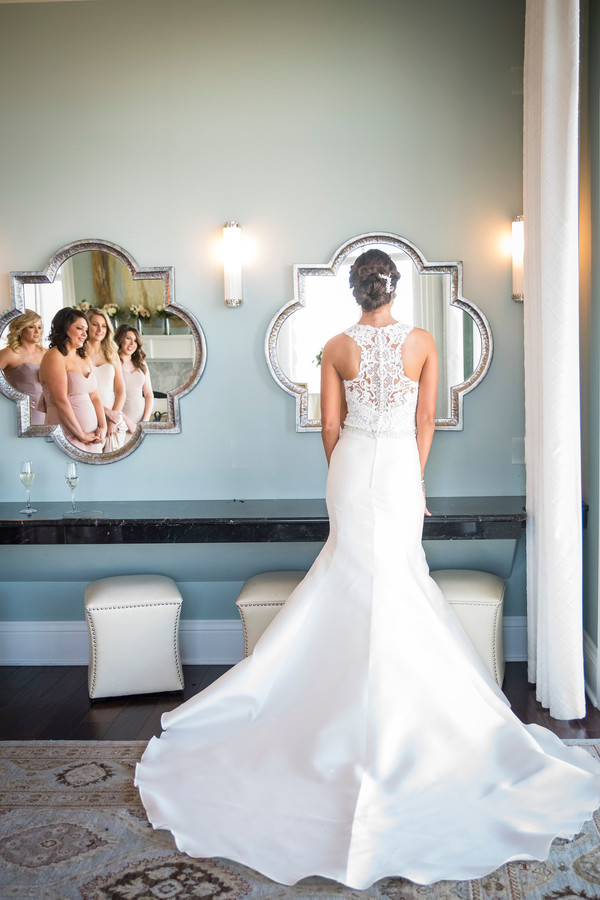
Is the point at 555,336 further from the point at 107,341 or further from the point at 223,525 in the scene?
the point at 107,341

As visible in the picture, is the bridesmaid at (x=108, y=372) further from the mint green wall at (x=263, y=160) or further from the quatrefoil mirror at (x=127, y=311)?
the mint green wall at (x=263, y=160)

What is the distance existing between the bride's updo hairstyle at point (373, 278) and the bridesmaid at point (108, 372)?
59.4 inches

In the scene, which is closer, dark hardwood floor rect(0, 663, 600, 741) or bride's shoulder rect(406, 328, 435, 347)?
bride's shoulder rect(406, 328, 435, 347)

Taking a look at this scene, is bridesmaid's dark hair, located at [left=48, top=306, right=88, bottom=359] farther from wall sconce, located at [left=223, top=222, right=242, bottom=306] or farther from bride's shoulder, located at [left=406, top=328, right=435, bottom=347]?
bride's shoulder, located at [left=406, top=328, right=435, bottom=347]

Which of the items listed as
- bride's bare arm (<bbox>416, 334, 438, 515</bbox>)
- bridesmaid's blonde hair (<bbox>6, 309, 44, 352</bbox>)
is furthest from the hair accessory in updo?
bridesmaid's blonde hair (<bbox>6, 309, 44, 352</bbox>)

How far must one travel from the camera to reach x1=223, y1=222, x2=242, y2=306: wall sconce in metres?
3.99

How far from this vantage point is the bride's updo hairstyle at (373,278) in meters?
3.20

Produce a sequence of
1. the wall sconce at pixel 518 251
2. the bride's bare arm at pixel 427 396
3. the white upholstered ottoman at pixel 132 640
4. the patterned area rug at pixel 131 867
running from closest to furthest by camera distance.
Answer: the patterned area rug at pixel 131 867 < the bride's bare arm at pixel 427 396 < the white upholstered ottoman at pixel 132 640 < the wall sconce at pixel 518 251

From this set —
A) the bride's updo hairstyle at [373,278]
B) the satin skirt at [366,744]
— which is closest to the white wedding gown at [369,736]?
the satin skirt at [366,744]

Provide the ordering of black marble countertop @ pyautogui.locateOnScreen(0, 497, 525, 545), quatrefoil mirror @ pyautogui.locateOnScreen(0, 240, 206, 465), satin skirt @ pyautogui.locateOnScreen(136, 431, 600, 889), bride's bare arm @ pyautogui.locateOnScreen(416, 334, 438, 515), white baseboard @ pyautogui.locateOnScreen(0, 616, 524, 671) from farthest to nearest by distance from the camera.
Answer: white baseboard @ pyautogui.locateOnScreen(0, 616, 524, 671)
quatrefoil mirror @ pyautogui.locateOnScreen(0, 240, 206, 465)
black marble countertop @ pyautogui.locateOnScreen(0, 497, 525, 545)
bride's bare arm @ pyautogui.locateOnScreen(416, 334, 438, 515)
satin skirt @ pyautogui.locateOnScreen(136, 431, 600, 889)

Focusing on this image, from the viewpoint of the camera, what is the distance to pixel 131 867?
2361 mm

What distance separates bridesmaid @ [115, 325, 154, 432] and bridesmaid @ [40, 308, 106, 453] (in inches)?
6.1

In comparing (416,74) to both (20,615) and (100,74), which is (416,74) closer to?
(100,74)

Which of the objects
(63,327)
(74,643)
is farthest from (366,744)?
(63,327)
